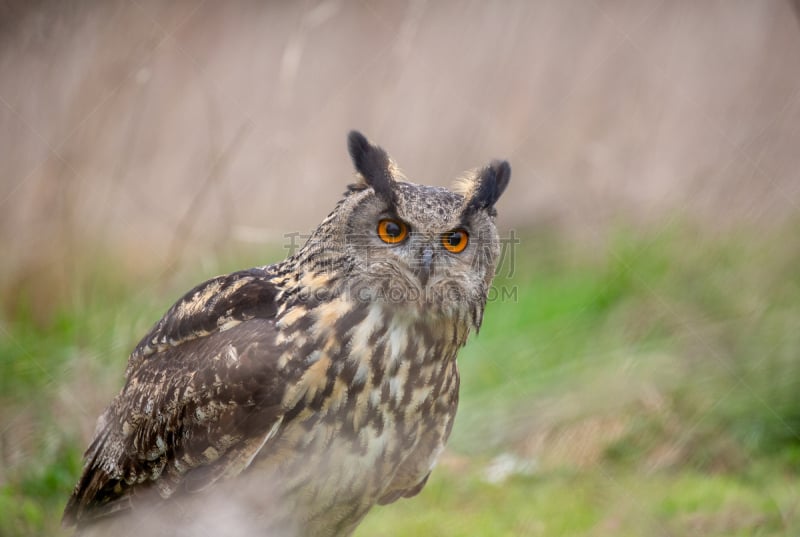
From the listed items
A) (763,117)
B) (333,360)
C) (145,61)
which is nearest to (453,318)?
(333,360)

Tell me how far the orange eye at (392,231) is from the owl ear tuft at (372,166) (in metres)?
0.08

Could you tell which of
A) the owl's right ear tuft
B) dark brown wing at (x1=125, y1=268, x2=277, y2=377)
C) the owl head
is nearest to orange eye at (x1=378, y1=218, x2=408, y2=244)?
the owl head

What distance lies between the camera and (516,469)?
4.82m

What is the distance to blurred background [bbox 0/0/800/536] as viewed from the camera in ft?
14.8

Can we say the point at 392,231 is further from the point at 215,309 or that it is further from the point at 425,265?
the point at 215,309

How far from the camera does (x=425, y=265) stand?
10.3ft

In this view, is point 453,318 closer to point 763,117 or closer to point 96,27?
point 96,27

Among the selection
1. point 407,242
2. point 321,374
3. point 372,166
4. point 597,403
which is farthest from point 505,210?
point 321,374

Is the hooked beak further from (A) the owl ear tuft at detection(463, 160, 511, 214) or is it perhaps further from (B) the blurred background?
(B) the blurred background

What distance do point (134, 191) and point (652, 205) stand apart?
3.92m

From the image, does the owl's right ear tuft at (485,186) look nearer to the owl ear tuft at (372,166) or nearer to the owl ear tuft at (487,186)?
the owl ear tuft at (487,186)

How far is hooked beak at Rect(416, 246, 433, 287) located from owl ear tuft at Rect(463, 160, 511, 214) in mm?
254

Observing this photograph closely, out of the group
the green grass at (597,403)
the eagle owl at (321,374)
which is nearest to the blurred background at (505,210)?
the green grass at (597,403)

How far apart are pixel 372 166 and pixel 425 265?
46 cm
